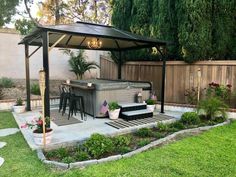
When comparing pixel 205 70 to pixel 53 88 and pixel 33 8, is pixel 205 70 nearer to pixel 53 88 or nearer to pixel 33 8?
pixel 53 88

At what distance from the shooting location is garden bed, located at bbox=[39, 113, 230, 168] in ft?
11.5

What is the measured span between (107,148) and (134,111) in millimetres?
2723

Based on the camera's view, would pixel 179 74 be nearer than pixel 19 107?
No

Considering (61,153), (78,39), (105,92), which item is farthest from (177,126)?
(78,39)

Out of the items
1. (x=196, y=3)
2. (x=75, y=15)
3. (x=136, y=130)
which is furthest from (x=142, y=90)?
(x=75, y=15)

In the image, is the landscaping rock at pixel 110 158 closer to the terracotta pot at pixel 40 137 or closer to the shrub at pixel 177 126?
the terracotta pot at pixel 40 137

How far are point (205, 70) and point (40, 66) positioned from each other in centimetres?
720

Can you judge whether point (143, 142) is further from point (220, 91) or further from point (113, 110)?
point (220, 91)

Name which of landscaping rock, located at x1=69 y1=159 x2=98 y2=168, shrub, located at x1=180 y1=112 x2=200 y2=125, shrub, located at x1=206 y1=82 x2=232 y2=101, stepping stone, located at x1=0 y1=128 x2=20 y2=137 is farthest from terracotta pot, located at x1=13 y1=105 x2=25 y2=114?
shrub, located at x1=206 y1=82 x2=232 y2=101

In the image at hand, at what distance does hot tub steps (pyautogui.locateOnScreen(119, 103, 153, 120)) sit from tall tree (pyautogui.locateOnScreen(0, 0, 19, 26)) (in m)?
11.7

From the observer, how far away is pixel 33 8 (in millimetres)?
15047

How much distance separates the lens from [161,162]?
3.48m

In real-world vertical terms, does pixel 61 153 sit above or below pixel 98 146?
below

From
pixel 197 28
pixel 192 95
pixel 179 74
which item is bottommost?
pixel 192 95
